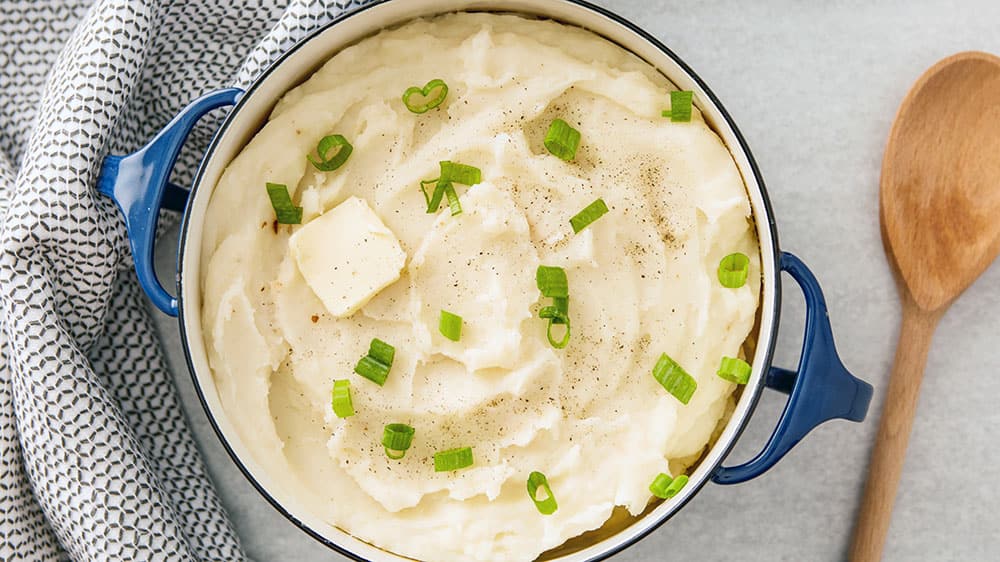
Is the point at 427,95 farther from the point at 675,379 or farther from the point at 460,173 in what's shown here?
the point at 675,379

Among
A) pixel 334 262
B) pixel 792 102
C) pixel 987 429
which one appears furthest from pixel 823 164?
pixel 334 262

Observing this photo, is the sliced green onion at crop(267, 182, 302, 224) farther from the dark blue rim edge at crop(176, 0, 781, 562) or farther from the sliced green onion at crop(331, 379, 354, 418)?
the sliced green onion at crop(331, 379, 354, 418)

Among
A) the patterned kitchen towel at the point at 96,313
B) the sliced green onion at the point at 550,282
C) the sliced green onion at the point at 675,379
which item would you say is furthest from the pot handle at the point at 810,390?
the patterned kitchen towel at the point at 96,313

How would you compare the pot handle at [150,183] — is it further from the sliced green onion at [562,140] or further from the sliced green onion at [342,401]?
the sliced green onion at [562,140]

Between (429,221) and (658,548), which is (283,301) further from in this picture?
(658,548)

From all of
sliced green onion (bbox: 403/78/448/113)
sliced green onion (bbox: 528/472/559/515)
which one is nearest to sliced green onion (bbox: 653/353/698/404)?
sliced green onion (bbox: 528/472/559/515)

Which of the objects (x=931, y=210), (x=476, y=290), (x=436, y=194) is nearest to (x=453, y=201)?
(x=436, y=194)

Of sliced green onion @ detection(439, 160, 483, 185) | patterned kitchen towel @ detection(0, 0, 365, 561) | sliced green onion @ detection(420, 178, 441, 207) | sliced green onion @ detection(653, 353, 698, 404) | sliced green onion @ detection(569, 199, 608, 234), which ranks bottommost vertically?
patterned kitchen towel @ detection(0, 0, 365, 561)
